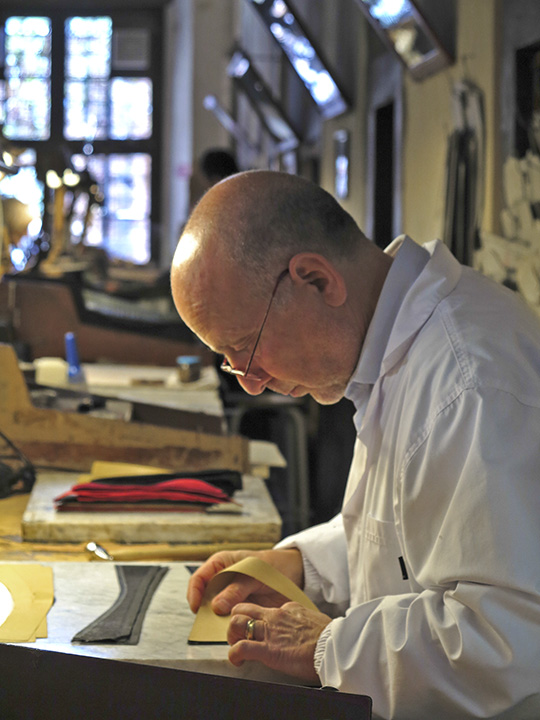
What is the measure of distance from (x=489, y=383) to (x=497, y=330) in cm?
14

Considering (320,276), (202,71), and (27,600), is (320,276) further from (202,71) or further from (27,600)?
(202,71)

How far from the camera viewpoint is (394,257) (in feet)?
5.03

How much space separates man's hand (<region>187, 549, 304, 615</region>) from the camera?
1.49m

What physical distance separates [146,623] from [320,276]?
2.03ft

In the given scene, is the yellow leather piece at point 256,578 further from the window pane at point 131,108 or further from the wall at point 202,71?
the window pane at point 131,108

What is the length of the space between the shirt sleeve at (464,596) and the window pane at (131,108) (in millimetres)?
15430

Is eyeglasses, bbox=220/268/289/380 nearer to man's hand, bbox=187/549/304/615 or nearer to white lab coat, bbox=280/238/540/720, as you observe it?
white lab coat, bbox=280/238/540/720

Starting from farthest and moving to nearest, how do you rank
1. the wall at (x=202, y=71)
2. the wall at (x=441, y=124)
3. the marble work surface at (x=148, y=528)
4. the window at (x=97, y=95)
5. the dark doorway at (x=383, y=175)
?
1. the window at (x=97, y=95)
2. the wall at (x=202, y=71)
3. the dark doorway at (x=383, y=175)
4. the wall at (x=441, y=124)
5. the marble work surface at (x=148, y=528)

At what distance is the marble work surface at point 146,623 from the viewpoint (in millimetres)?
1311

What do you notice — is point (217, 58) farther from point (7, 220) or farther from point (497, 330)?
point (497, 330)

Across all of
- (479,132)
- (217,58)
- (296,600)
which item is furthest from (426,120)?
(217,58)

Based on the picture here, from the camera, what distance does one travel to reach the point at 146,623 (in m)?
1.46

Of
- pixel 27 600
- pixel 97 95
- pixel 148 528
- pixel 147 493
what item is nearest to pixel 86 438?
pixel 147 493

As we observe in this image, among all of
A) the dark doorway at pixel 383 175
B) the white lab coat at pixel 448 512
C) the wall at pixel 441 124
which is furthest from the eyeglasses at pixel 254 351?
the dark doorway at pixel 383 175
